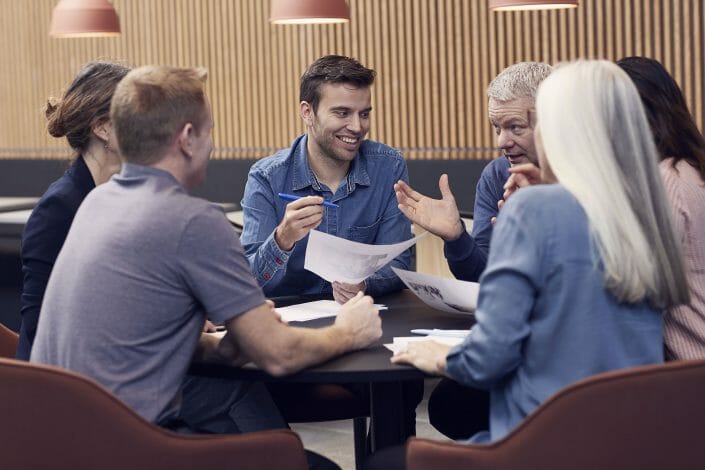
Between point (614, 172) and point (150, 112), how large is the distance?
3.22 ft

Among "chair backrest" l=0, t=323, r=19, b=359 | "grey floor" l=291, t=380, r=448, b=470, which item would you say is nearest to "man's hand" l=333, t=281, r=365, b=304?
"chair backrest" l=0, t=323, r=19, b=359

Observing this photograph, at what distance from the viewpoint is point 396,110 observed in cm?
770

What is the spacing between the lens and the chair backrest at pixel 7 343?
3.27 m

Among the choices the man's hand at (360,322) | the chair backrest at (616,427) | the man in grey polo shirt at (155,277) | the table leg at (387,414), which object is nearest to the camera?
the chair backrest at (616,427)

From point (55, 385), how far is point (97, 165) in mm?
1102

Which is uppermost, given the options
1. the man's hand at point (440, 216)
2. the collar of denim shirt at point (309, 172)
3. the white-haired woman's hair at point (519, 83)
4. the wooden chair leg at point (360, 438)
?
the white-haired woman's hair at point (519, 83)

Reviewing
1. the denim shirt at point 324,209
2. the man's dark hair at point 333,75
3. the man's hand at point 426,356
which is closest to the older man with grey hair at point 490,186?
the denim shirt at point 324,209

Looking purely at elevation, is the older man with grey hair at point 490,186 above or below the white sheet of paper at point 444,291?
above

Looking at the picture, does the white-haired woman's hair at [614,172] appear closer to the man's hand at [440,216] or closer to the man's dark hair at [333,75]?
the man's hand at [440,216]

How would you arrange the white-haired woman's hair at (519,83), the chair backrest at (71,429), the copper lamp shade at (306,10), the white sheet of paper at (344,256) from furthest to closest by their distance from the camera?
the copper lamp shade at (306,10) → the white-haired woman's hair at (519,83) → the white sheet of paper at (344,256) → the chair backrest at (71,429)

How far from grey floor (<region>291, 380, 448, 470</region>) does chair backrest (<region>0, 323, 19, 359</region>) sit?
1.74 metres

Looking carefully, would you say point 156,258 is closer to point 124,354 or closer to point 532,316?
point 124,354

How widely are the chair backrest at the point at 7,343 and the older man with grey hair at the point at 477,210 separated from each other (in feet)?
4.02

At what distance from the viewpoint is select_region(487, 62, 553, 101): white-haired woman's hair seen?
3.62 meters
